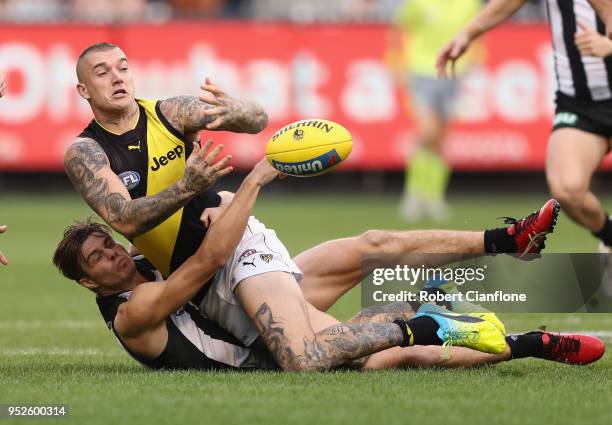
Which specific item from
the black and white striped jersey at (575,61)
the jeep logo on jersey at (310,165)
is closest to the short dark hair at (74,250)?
the jeep logo on jersey at (310,165)

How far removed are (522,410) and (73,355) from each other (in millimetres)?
3198

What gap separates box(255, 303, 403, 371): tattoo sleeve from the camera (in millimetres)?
6504

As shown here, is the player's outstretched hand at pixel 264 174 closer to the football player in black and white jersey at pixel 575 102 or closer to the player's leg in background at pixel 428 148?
the football player in black and white jersey at pixel 575 102

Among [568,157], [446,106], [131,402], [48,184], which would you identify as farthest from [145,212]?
[48,184]

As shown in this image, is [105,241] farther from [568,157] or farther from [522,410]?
[568,157]

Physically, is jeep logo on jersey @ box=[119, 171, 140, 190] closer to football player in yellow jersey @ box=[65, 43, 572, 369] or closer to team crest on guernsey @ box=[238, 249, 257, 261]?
football player in yellow jersey @ box=[65, 43, 572, 369]

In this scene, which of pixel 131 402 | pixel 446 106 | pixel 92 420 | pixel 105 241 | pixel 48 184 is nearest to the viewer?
pixel 92 420

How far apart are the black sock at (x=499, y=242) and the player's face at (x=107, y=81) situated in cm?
224

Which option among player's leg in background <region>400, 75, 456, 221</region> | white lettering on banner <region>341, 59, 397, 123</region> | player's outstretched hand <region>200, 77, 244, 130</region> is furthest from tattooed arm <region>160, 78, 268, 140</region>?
white lettering on banner <region>341, 59, 397, 123</region>

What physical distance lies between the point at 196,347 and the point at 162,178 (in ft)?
3.23

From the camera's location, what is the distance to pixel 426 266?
7.39 meters

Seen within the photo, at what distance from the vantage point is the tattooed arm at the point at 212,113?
6926mm

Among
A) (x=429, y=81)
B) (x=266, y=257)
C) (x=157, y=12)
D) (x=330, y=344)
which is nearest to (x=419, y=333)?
(x=330, y=344)

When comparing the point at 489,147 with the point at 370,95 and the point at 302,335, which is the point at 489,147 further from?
the point at 302,335
